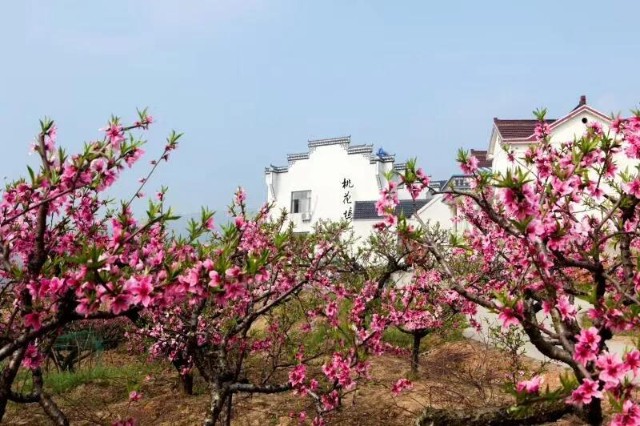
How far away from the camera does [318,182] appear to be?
36562mm

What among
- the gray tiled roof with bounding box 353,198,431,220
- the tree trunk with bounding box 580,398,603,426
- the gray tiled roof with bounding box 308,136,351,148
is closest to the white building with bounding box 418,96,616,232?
the gray tiled roof with bounding box 353,198,431,220

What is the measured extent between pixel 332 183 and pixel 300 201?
2.81 meters

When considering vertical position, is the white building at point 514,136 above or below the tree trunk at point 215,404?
above

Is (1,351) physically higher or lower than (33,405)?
higher

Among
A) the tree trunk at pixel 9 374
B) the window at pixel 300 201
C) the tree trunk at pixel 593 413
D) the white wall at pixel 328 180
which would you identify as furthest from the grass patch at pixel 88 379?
the window at pixel 300 201

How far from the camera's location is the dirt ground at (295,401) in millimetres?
8016

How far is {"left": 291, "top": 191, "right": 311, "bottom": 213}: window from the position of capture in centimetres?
3688

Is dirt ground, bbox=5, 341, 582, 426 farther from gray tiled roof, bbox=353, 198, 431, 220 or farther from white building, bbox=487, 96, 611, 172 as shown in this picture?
gray tiled roof, bbox=353, 198, 431, 220

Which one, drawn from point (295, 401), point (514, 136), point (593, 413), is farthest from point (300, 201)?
point (593, 413)

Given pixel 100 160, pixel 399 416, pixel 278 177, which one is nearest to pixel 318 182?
pixel 278 177

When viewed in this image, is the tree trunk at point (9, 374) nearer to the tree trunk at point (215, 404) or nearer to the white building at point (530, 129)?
the tree trunk at point (215, 404)

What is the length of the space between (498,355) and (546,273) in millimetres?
8475

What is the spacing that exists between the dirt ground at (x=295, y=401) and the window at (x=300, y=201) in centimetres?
2621

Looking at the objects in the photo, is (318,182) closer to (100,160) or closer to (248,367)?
(248,367)
